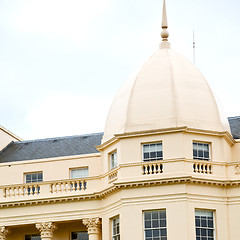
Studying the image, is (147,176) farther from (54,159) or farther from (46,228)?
(54,159)

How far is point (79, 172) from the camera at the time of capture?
51.2m

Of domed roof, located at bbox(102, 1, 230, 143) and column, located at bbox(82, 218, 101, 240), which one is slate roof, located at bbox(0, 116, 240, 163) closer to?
domed roof, located at bbox(102, 1, 230, 143)

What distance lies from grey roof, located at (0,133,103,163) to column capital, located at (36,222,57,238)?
5598 mm

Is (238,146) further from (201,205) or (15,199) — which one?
(15,199)

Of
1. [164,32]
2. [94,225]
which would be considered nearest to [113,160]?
[94,225]

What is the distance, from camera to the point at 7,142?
2215 inches

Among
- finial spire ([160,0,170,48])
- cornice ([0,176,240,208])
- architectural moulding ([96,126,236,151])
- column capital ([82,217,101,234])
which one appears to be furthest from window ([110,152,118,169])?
finial spire ([160,0,170,48])

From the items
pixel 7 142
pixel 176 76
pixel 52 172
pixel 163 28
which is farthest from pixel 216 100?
pixel 7 142

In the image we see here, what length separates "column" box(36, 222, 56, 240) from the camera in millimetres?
49156

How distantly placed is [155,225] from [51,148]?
11.2 meters

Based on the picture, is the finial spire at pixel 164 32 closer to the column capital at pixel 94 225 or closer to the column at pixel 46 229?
the column capital at pixel 94 225

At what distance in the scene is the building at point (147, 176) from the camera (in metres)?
45.8

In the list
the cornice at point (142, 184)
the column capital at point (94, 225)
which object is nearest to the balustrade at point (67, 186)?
the cornice at point (142, 184)

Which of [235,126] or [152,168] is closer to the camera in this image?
[152,168]
